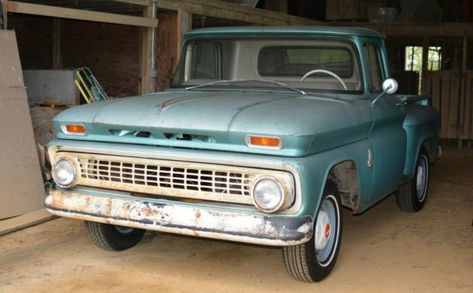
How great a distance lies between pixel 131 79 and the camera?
8688 millimetres

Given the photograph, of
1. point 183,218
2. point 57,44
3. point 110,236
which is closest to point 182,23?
point 57,44

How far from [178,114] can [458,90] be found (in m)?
9.32

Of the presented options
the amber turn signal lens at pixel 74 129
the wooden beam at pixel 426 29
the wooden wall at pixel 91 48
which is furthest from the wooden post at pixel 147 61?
the wooden beam at pixel 426 29

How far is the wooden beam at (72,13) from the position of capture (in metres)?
5.81

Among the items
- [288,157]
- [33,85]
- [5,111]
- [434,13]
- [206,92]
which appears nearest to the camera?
[288,157]

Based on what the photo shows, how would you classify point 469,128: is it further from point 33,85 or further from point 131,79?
point 33,85

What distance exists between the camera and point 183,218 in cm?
378

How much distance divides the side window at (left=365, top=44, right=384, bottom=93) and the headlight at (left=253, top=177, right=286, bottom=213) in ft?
6.10

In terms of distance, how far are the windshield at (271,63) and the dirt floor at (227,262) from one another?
1.37 metres

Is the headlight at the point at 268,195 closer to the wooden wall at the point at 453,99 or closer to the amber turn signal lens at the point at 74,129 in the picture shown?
the amber turn signal lens at the point at 74,129

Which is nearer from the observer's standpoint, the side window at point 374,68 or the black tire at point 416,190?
the side window at point 374,68

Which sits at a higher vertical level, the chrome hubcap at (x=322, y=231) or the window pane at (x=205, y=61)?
the window pane at (x=205, y=61)

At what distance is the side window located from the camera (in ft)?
17.0

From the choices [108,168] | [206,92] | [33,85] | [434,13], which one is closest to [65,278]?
[108,168]
